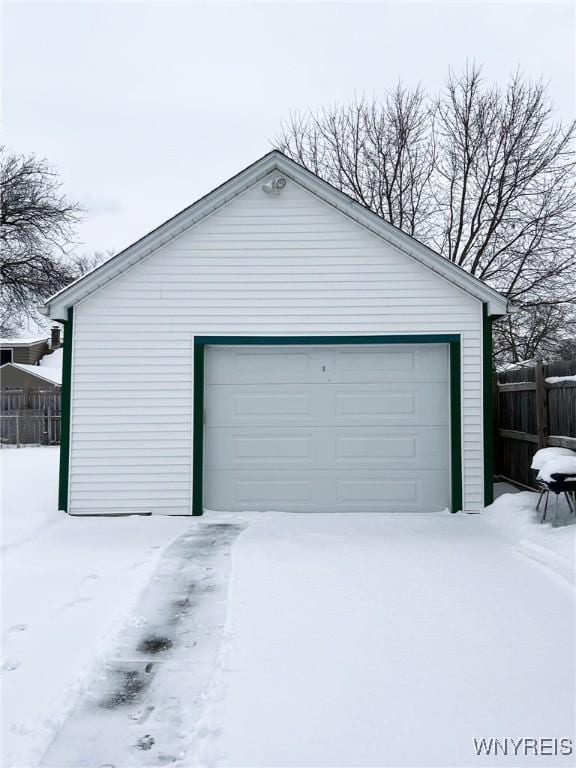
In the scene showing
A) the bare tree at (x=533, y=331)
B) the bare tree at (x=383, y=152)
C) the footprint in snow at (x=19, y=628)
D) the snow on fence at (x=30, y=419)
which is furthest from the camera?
the snow on fence at (x=30, y=419)

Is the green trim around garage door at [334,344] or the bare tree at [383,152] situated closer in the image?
the green trim around garage door at [334,344]

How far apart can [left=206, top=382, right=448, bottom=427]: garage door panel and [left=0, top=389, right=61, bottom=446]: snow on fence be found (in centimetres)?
1467

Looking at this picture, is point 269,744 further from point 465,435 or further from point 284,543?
point 465,435

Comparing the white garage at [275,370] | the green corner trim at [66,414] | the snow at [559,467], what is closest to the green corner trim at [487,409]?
the white garage at [275,370]

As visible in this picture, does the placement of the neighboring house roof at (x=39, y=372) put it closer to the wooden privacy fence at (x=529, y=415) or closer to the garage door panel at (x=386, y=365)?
the wooden privacy fence at (x=529, y=415)

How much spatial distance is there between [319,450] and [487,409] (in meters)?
2.39

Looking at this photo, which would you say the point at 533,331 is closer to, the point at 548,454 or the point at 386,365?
the point at 386,365


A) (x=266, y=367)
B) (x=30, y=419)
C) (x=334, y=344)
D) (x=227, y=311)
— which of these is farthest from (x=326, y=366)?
(x=30, y=419)

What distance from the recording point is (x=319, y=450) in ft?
31.2

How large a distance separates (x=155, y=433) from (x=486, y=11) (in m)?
9.23

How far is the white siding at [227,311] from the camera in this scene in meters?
9.37

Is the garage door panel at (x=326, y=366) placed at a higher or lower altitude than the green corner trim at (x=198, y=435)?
higher

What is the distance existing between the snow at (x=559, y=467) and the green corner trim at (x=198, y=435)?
4.40 meters
